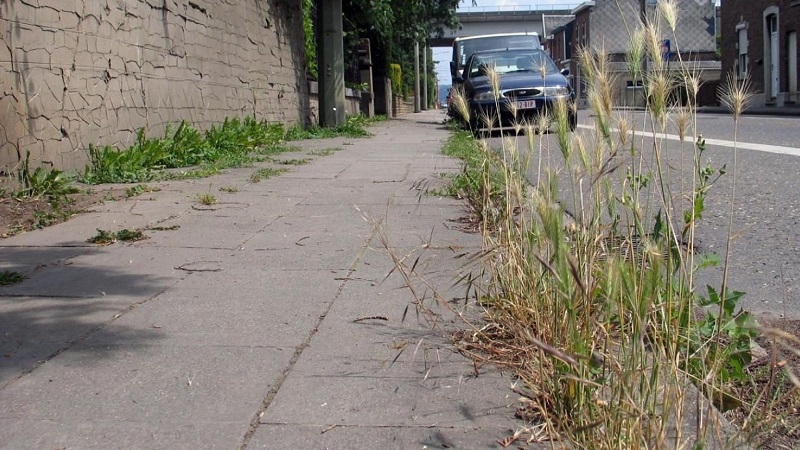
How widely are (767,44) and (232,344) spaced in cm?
3185

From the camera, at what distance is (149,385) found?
271 centimetres

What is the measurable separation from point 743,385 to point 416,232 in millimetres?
2725

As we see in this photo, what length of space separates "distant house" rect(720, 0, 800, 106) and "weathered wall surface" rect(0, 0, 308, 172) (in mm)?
19241

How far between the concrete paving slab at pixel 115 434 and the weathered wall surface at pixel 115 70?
436 centimetres

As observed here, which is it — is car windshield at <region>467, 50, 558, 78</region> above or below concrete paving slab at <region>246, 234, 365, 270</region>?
above

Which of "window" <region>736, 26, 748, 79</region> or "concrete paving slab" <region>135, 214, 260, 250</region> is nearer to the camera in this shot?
"concrete paving slab" <region>135, 214, 260, 250</region>

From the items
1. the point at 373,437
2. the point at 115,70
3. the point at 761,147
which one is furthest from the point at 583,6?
the point at 373,437

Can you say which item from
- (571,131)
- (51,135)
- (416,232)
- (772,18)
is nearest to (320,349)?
(571,131)

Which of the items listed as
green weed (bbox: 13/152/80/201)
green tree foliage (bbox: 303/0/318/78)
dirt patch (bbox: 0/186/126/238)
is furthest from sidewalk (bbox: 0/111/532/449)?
green tree foliage (bbox: 303/0/318/78)

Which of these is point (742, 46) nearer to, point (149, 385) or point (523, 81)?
point (523, 81)

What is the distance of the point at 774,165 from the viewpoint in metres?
8.35

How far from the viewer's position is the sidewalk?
2381mm

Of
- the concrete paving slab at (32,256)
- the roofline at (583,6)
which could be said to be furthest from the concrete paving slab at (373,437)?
the roofline at (583,6)

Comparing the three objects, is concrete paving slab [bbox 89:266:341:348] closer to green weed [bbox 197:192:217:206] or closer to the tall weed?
the tall weed
